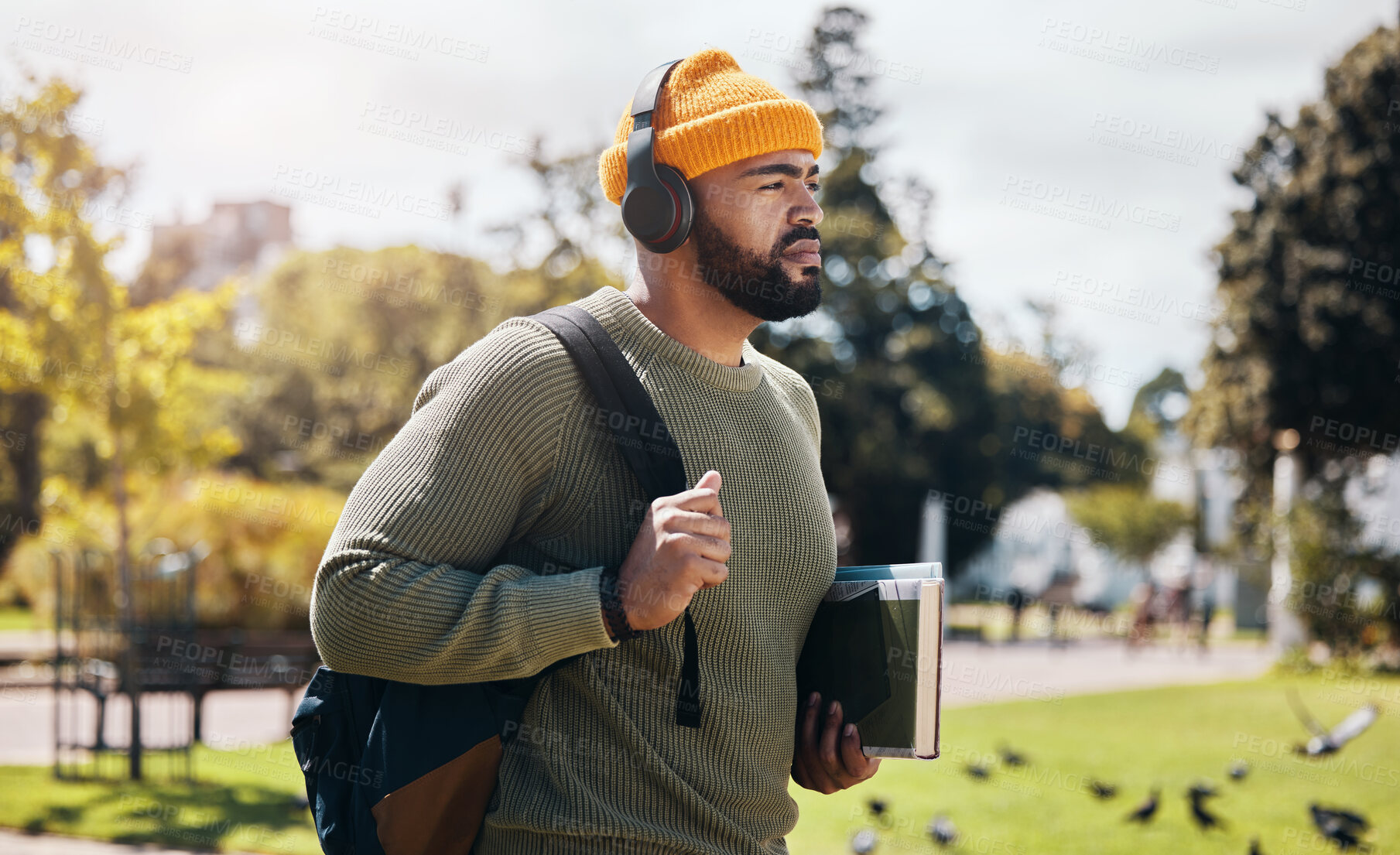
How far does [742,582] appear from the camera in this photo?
1.86 meters

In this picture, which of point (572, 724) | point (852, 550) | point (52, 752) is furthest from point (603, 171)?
point (852, 550)

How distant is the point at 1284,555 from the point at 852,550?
12.9 m

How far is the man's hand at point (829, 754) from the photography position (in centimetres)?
193

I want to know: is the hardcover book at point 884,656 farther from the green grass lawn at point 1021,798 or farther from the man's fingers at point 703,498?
the green grass lawn at point 1021,798

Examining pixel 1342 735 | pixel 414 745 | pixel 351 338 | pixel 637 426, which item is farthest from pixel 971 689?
pixel 351 338

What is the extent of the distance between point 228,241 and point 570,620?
73.5 metres

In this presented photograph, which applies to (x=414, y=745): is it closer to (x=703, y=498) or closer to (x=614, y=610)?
(x=614, y=610)

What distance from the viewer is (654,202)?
1997 millimetres

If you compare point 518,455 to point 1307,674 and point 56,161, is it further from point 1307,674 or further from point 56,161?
point 1307,674

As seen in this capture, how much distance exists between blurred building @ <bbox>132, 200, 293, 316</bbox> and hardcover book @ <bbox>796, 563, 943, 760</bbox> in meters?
40.5

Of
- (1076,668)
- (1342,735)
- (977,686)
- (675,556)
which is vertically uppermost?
(675,556)

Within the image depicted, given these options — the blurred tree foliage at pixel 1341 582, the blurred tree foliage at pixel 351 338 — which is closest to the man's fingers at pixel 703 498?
the blurred tree foliage at pixel 351 338

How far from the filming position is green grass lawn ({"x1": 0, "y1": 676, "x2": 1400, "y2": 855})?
269 inches

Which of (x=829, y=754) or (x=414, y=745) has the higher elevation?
(x=414, y=745)
